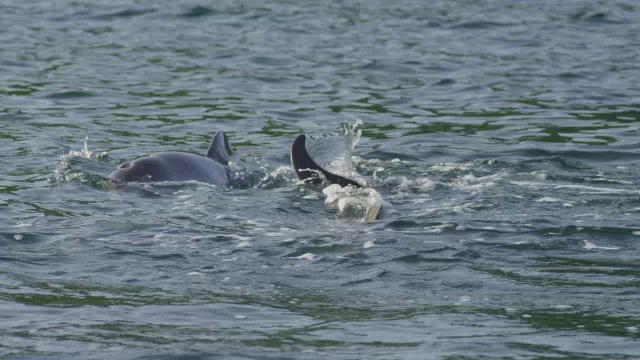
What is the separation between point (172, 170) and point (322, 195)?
1.19 m

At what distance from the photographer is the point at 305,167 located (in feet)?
28.3

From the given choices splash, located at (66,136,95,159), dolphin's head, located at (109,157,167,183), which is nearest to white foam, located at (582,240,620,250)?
dolphin's head, located at (109,157,167,183)

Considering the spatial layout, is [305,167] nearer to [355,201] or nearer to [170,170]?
[355,201]

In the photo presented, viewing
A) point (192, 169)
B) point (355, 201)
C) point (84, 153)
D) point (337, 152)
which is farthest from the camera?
point (84, 153)

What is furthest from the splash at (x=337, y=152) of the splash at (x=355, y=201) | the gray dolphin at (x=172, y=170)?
the gray dolphin at (x=172, y=170)

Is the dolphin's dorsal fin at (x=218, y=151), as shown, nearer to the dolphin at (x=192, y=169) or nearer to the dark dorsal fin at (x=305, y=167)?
the dolphin at (x=192, y=169)

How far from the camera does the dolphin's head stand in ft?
28.3

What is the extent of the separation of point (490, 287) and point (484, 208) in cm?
211

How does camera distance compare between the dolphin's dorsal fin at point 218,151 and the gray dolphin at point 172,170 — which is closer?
the gray dolphin at point 172,170

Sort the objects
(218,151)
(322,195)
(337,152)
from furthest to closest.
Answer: (337,152) → (218,151) → (322,195)

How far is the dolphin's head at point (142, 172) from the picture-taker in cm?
864

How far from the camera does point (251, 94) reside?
44.7ft

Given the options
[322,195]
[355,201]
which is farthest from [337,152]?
[355,201]

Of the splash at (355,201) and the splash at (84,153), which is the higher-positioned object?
the splash at (355,201)
